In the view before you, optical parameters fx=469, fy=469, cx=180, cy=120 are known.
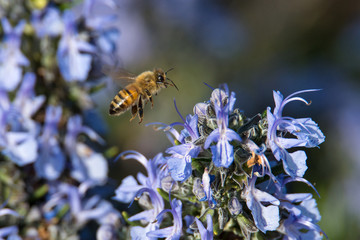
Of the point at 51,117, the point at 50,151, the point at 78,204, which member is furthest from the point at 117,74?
the point at 78,204

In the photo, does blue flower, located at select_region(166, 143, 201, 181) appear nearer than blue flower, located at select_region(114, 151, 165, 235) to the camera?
Yes

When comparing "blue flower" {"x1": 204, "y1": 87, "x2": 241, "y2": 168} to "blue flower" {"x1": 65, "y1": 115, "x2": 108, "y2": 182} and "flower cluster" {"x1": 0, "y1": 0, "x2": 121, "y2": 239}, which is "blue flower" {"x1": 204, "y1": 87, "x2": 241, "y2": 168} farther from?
"blue flower" {"x1": 65, "y1": 115, "x2": 108, "y2": 182}

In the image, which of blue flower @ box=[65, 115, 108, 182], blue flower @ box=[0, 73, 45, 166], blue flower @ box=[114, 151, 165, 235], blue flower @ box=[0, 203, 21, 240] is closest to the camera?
blue flower @ box=[114, 151, 165, 235]

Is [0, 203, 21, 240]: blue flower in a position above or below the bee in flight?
below

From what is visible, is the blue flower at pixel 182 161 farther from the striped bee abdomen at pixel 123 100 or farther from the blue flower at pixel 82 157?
the blue flower at pixel 82 157

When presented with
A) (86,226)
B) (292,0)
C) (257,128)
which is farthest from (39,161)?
(292,0)

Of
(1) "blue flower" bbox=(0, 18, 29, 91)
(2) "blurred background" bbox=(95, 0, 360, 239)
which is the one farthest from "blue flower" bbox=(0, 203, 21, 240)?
(2) "blurred background" bbox=(95, 0, 360, 239)

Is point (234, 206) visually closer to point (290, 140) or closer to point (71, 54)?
point (290, 140)
